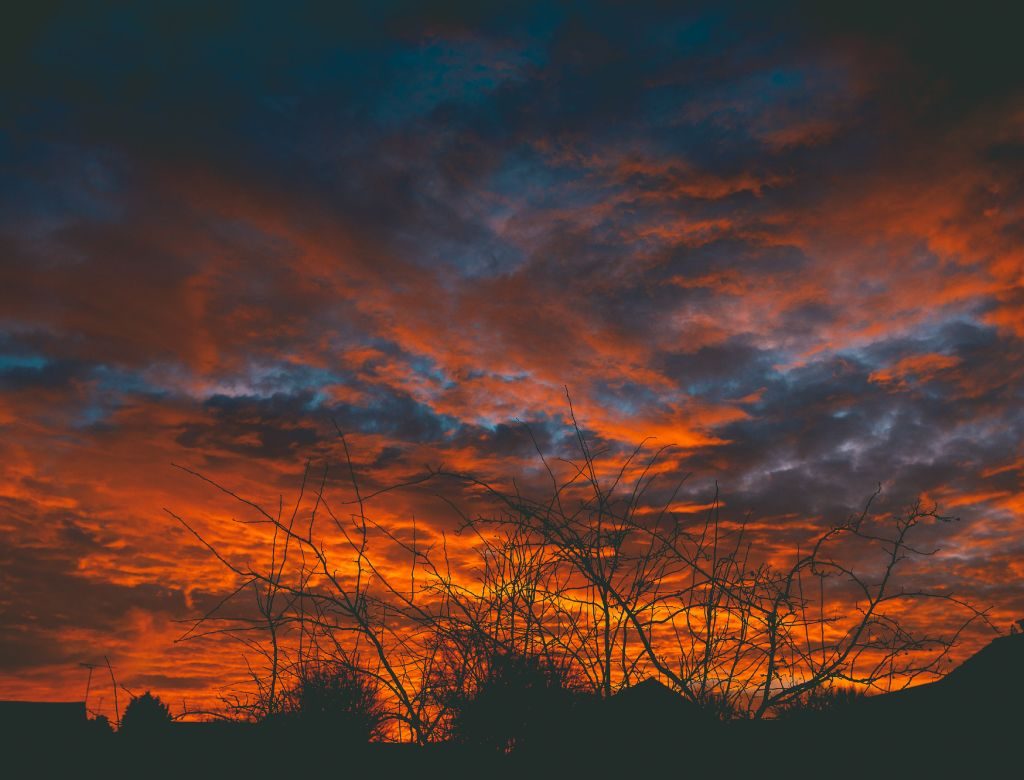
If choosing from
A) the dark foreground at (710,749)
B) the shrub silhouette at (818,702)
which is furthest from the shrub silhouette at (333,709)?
the shrub silhouette at (818,702)

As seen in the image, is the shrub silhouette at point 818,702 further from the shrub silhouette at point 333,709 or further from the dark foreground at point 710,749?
the shrub silhouette at point 333,709

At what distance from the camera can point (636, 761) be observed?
261 centimetres

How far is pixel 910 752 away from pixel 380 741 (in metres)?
2.18

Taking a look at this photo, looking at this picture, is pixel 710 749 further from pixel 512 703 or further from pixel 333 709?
pixel 333 709

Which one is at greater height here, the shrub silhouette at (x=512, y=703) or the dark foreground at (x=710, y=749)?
the shrub silhouette at (x=512, y=703)

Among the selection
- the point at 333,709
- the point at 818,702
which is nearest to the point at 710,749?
the point at 818,702

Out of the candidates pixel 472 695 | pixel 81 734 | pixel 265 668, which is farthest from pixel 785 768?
pixel 81 734

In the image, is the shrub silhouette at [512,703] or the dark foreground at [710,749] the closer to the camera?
the dark foreground at [710,749]

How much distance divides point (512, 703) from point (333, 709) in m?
0.97

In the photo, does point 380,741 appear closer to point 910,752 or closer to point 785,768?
point 785,768

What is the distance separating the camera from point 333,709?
136 inches

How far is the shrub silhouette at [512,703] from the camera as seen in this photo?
2.94 metres

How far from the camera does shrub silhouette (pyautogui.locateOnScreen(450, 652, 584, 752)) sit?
9.64 ft

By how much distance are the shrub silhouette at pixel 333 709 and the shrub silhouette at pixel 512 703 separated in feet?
1.34
